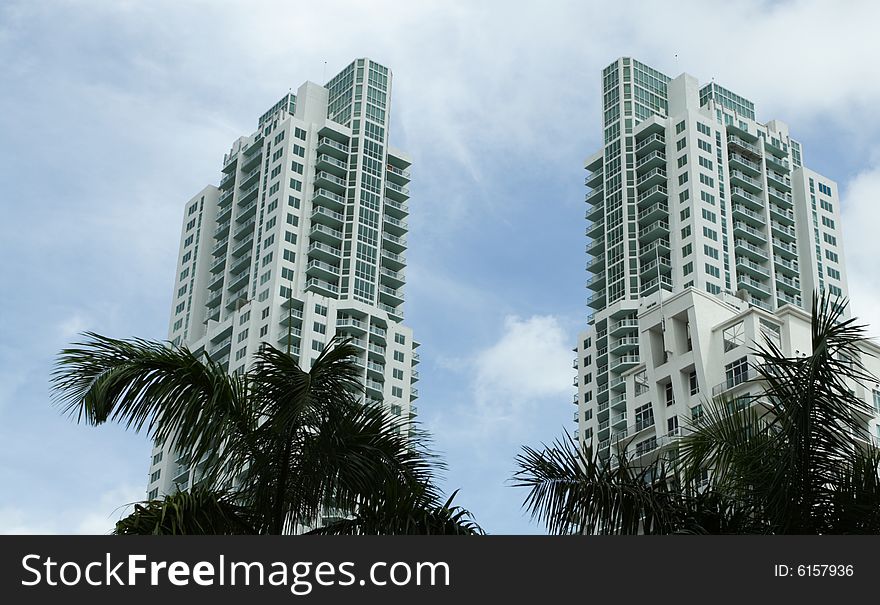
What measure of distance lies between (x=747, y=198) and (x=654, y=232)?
39.4 ft

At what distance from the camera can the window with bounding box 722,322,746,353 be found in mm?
78062

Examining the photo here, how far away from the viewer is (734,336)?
255ft

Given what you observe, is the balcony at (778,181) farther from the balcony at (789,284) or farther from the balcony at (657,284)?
the balcony at (657,284)

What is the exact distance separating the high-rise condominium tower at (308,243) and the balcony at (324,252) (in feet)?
0.60

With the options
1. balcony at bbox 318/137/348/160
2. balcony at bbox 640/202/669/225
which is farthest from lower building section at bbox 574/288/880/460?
balcony at bbox 318/137/348/160

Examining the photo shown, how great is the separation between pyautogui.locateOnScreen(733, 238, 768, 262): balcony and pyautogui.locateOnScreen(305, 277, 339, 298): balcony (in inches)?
1589

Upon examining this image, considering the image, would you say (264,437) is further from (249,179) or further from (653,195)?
(249,179)

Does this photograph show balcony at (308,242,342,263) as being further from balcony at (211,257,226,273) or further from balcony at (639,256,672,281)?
balcony at (639,256,672,281)

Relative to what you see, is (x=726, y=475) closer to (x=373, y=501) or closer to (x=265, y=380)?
(x=373, y=501)

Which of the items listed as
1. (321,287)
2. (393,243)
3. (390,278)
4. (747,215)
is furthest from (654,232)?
(321,287)

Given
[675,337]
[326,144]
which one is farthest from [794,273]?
[675,337]

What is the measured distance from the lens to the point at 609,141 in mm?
143000

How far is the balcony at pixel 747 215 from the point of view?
443 ft
